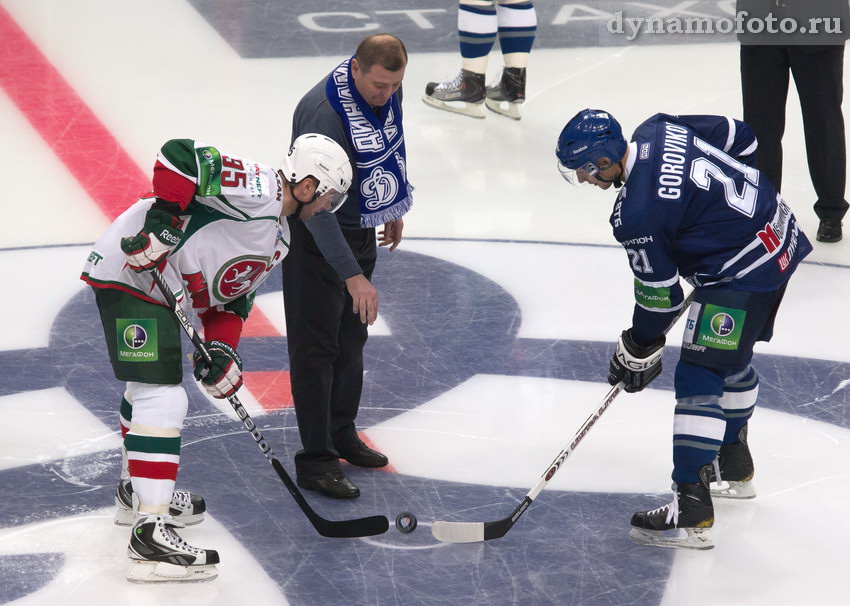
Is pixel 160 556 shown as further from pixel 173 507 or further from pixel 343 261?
pixel 343 261

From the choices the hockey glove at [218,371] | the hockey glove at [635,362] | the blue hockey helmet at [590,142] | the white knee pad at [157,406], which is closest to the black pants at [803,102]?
the hockey glove at [635,362]

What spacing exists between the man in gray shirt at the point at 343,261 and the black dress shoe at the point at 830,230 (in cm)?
240

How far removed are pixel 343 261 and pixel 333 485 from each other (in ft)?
2.19

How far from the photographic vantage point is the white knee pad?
2.91 metres

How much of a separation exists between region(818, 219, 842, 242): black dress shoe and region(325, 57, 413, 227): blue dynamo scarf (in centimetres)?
241

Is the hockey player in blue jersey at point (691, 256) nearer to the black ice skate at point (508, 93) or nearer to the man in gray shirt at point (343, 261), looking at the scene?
the man in gray shirt at point (343, 261)

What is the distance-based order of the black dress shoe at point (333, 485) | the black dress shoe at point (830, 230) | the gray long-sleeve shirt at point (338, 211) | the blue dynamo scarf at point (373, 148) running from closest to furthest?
the gray long-sleeve shirt at point (338, 211), the blue dynamo scarf at point (373, 148), the black dress shoe at point (333, 485), the black dress shoe at point (830, 230)

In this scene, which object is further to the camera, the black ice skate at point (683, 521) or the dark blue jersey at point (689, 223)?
the black ice skate at point (683, 521)

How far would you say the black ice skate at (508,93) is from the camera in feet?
20.6

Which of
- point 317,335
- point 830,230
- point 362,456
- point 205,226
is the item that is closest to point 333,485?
point 362,456

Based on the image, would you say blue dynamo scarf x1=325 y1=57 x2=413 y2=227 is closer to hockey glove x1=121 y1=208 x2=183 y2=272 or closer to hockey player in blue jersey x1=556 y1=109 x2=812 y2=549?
hockey player in blue jersey x1=556 y1=109 x2=812 y2=549

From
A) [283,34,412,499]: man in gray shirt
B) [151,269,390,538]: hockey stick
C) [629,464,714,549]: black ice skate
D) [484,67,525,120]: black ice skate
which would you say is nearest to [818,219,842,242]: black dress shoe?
[484,67,525,120]: black ice skate

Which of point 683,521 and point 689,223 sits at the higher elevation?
point 689,223

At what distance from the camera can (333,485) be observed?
339cm
